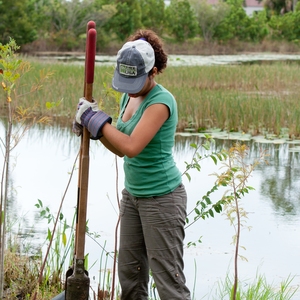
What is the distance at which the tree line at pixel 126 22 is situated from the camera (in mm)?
36500

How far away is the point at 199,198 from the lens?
6.63 m

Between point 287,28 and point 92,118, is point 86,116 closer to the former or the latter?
point 92,118

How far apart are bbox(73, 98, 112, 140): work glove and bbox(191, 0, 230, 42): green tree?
4613 centimetres

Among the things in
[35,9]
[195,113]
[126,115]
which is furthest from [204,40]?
[126,115]

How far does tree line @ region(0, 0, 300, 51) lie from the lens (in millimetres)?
36500

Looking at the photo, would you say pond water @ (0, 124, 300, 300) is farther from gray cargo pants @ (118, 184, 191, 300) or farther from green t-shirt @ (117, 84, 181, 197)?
green t-shirt @ (117, 84, 181, 197)

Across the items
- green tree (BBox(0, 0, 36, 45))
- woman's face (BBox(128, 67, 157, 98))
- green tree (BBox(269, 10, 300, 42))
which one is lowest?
woman's face (BBox(128, 67, 157, 98))

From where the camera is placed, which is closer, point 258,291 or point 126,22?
point 258,291

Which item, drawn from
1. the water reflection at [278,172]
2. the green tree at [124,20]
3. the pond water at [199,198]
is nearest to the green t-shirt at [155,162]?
the pond water at [199,198]

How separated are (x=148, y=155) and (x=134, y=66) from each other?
1.12ft

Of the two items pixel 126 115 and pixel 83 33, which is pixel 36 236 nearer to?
pixel 126 115

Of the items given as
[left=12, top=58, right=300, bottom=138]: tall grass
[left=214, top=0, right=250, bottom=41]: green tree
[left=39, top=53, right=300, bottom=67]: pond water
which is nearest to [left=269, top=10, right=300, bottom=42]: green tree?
[left=214, top=0, right=250, bottom=41]: green tree

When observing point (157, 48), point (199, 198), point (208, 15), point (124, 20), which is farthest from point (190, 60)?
point (157, 48)

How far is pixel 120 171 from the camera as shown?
303 inches
